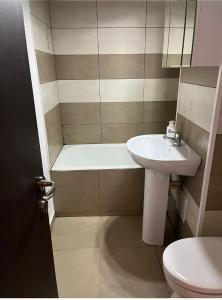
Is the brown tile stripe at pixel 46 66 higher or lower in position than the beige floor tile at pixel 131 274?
higher

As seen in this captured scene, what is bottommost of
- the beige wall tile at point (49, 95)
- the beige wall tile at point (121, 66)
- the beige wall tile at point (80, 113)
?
the beige wall tile at point (80, 113)

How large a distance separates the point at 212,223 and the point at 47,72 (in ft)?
6.38

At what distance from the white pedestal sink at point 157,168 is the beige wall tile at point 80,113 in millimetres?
1060

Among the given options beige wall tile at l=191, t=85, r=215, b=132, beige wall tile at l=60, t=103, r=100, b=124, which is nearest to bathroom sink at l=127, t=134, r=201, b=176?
beige wall tile at l=191, t=85, r=215, b=132

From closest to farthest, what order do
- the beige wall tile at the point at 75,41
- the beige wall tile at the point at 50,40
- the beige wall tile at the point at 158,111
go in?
the beige wall tile at the point at 50,40 < the beige wall tile at the point at 75,41 < the beige wall tile at the point at 158,111

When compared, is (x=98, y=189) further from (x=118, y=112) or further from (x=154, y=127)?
(x=154, y=127)

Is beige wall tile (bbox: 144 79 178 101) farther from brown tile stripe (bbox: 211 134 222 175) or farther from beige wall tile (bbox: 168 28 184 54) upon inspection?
brown tile stripe (bbox: 211 134 222 175)

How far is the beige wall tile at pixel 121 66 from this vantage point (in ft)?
8.37

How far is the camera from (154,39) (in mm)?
2496

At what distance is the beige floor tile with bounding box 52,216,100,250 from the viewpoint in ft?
6.33

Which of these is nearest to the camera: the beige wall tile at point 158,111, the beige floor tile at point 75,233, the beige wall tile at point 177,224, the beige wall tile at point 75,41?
the beige wall tile at point 177,224

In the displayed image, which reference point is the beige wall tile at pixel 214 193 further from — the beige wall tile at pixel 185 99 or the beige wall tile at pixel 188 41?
the beige wall tile at pixel 188 41

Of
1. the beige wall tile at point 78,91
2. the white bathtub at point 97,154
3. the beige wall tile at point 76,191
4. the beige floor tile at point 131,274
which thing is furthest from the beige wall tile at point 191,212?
the beige wall tile at point 78,91

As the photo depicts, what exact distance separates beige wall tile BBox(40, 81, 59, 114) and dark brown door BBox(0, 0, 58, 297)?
115cm
